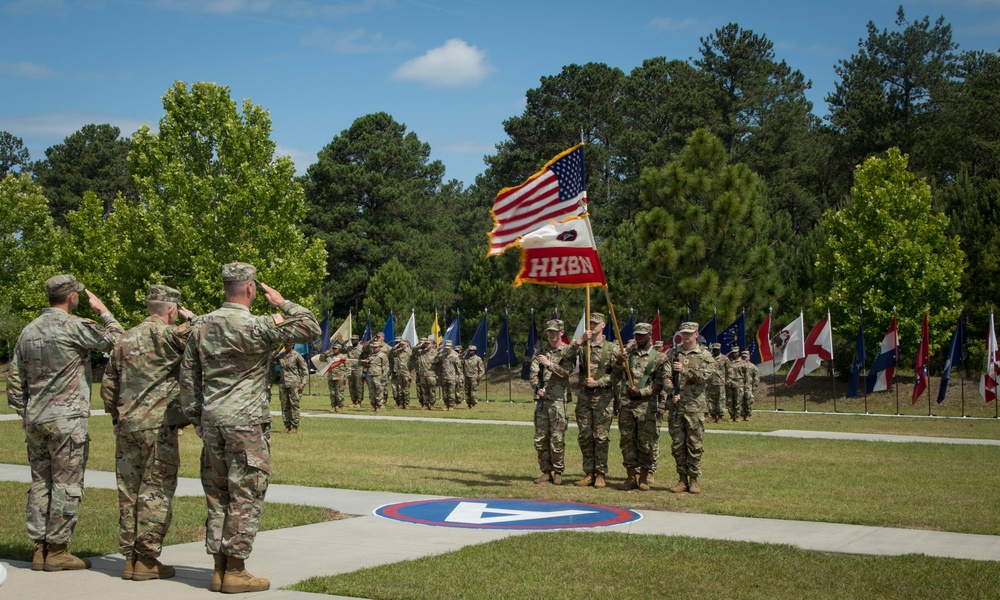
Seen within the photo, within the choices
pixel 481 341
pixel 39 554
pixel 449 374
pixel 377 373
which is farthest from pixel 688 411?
pixel 481 341

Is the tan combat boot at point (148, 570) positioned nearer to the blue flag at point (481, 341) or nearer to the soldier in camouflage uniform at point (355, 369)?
the soldier in camouflage uniform at point (355, 369)

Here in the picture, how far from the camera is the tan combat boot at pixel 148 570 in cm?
767

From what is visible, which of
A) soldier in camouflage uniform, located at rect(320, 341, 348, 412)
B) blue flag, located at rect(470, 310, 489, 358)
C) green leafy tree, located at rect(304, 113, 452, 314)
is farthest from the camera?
green leafy tree, located at rect(304, 113, 452, 314)

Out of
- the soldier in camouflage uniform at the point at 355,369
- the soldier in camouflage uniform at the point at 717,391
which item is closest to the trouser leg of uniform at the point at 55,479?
the soldier in camouflage uniform at the point at 717,391

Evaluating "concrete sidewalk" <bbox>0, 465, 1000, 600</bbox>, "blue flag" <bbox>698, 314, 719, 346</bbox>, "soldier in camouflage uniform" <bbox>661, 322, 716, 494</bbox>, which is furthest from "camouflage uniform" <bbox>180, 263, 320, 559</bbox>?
"blue flag" <bbox>698, 314, 719, 346</bbox>

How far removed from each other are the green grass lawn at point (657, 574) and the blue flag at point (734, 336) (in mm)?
23326

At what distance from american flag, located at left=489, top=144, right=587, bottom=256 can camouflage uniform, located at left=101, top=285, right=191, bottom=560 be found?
18.0ft

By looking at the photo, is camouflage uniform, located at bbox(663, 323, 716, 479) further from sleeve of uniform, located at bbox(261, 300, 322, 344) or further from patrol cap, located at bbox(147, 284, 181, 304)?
sleeve of uniform, located at bbox(261, 300, 322, 344)

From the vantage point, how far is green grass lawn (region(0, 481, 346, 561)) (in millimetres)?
9078

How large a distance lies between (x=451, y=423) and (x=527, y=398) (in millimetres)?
16843

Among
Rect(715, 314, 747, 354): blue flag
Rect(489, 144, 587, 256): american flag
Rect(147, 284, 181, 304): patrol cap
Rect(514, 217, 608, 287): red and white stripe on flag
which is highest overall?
Rect(489, 144, 587, 256): american flag

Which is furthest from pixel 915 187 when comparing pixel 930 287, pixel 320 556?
pixel 320 556

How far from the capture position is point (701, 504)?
1242 centimetres

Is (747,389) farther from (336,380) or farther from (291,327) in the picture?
(291,327)
